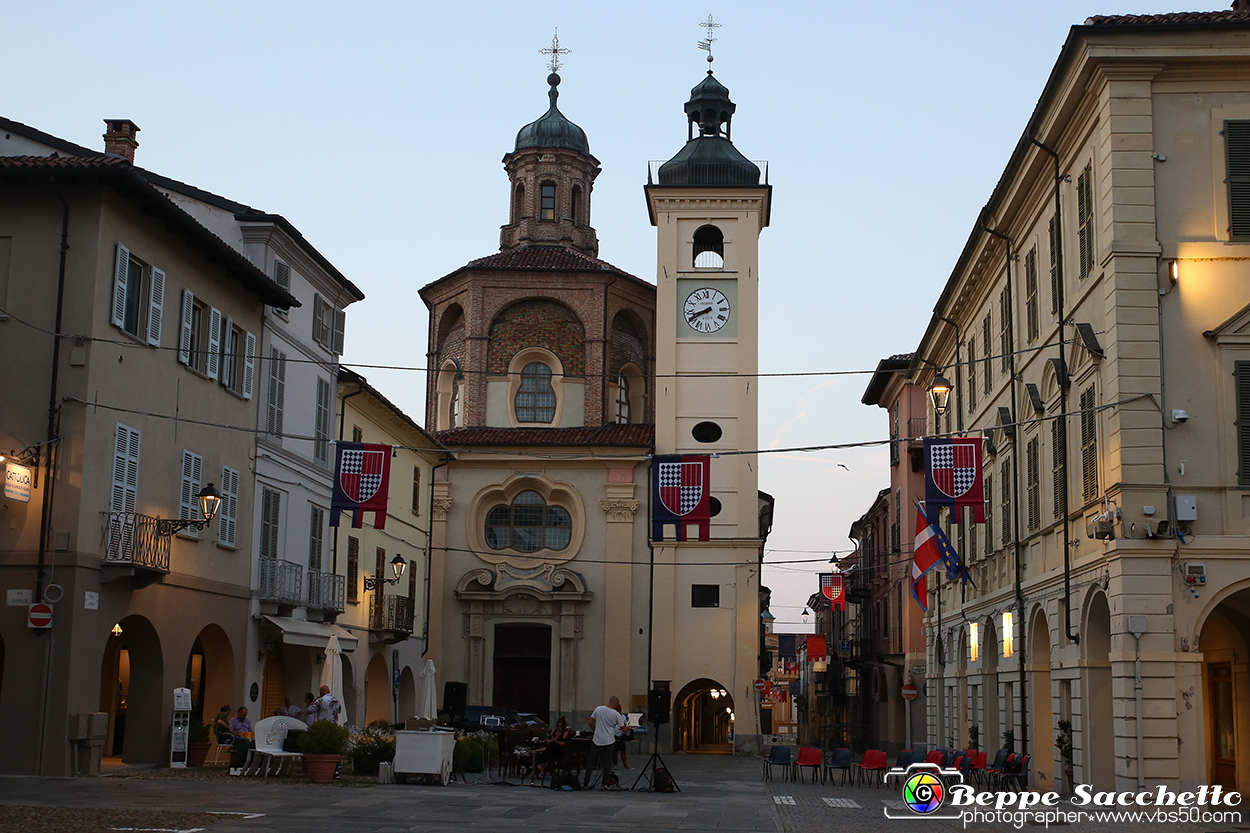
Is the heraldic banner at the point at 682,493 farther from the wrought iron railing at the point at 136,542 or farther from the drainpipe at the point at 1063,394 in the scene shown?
the wrought iron railing at the point at 136,542

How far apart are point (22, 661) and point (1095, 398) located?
16.6m

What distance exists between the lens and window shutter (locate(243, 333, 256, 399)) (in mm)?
28122

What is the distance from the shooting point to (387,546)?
132 feet

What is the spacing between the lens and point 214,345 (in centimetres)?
2645

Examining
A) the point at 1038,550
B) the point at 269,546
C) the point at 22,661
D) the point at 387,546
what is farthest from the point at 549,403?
the point at 22,661

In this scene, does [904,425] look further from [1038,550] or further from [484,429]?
[1038,550]

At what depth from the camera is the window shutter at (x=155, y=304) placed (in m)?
23.8

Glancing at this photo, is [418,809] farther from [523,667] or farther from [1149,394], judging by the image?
[523,667]

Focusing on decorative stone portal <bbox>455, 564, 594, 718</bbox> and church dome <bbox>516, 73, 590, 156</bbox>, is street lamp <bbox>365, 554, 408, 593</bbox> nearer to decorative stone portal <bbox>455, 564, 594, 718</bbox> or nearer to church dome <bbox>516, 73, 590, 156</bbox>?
decorative stone portal <bbox>455, 564, 594, 718</bbox>

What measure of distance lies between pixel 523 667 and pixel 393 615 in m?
8.47

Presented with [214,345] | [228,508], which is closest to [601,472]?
[228,508]

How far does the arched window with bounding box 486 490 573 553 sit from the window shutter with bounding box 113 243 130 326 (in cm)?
2595

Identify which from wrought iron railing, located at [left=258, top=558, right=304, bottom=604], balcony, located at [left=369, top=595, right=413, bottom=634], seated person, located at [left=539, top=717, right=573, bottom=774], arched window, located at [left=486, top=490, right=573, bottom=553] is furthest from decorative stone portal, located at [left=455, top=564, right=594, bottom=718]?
seated person, located at [left=539, top=717, right=573, bottom=774]

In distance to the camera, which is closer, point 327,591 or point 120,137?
point 120,137
